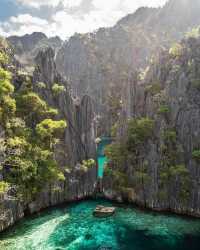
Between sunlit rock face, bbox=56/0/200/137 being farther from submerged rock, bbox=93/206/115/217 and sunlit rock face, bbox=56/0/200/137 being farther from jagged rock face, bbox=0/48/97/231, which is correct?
submerged rock, bbox=93/206/115/217

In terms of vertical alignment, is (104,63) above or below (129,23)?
below

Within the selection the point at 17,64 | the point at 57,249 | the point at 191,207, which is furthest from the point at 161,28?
the point at 57,249

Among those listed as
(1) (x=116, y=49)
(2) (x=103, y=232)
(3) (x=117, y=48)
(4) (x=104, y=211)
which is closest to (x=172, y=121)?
(4) (x=104, y=211)

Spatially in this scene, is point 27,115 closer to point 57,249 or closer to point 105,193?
point 105,193

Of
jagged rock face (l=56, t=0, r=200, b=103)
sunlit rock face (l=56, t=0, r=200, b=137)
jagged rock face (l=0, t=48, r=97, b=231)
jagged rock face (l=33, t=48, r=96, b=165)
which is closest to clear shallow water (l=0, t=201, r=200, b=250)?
jagged rock face (l=0, t=48, r=97, b=231)

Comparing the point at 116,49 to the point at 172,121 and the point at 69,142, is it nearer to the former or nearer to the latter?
the point at 172,121

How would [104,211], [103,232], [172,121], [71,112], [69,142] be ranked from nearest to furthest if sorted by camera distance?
1. [103,232]
2. [104,211]
3. [172,121]
4. [69,142]
5. [71,112]

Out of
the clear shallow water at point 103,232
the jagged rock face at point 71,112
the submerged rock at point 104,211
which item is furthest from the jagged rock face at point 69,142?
the submerged rock at point 104,211
